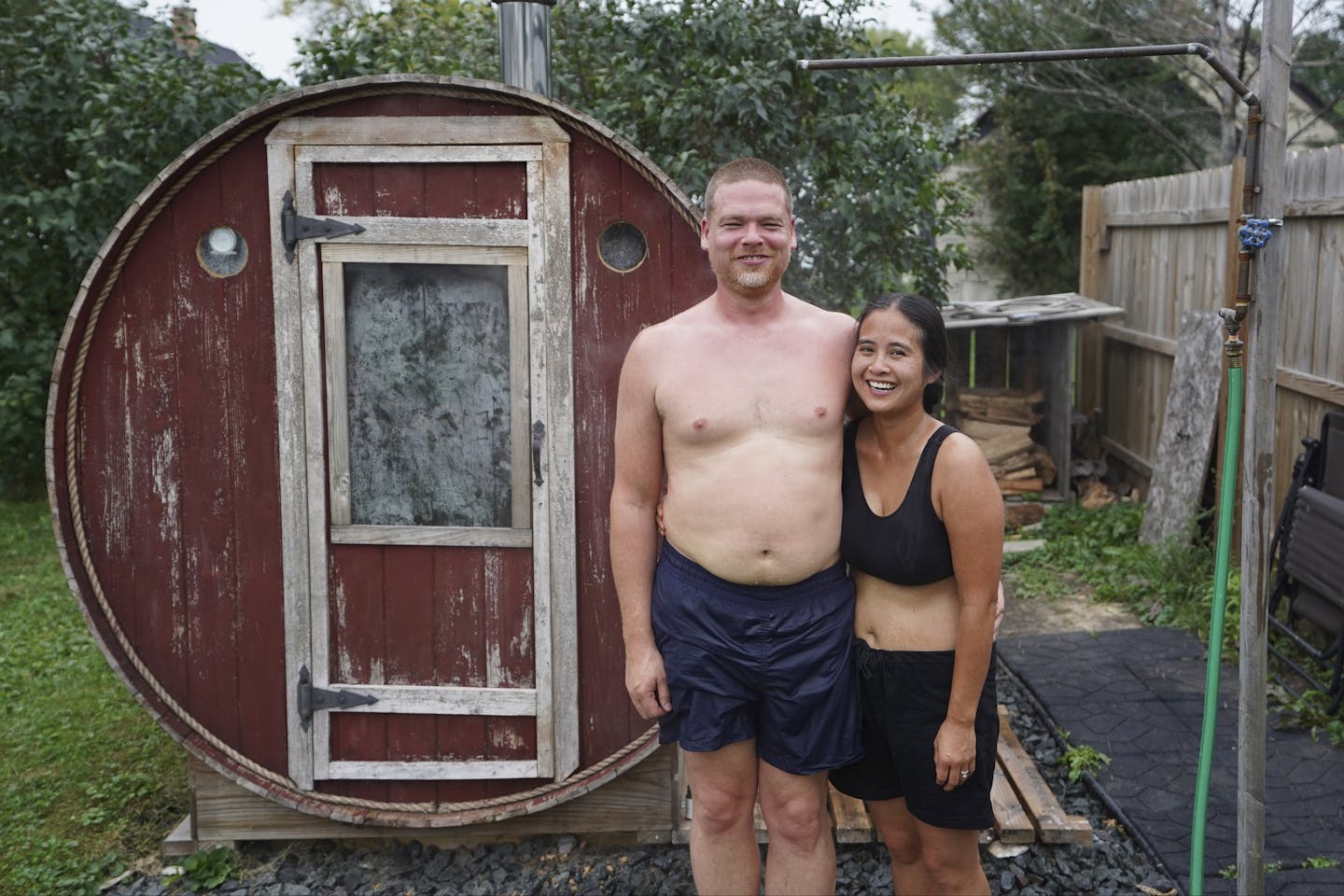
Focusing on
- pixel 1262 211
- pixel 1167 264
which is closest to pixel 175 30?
pixel 1167 264

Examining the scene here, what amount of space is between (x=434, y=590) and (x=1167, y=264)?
6593 mm

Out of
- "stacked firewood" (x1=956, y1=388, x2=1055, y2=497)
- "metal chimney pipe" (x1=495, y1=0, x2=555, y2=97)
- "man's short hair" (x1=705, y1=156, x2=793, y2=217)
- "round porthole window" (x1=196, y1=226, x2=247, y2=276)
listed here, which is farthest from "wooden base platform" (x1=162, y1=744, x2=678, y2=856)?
"stacked firewood" (x1=956, y1=388, x2=1055, y2=497)

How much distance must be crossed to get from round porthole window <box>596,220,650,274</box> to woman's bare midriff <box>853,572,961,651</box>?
1.33 meters

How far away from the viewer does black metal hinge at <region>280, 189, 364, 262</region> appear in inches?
145

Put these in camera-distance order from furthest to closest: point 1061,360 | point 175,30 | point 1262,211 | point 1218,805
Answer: point 1061,360 < point 175,30 < point 1218,805 < point 1262,211

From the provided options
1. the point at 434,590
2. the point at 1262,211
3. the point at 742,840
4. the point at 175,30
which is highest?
→ the point at 175,30

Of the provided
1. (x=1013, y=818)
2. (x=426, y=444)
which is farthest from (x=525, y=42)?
(x=1013, y=818)

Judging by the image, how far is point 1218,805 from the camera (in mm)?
Answer: 4363

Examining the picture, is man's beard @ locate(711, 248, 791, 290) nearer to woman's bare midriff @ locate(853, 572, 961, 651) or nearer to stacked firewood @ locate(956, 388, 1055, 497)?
woman's bare midriff @ locate(853, 572, 961, 651)

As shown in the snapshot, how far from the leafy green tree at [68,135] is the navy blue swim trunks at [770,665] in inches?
239

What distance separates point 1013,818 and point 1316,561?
228cm

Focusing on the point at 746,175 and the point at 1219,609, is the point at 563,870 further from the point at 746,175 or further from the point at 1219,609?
the point at 746,175

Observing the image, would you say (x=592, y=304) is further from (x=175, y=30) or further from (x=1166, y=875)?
(x=175, y=30)

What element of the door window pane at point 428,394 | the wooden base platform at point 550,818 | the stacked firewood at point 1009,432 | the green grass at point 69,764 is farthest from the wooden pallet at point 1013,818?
the stacked firewood at point 1009,432
